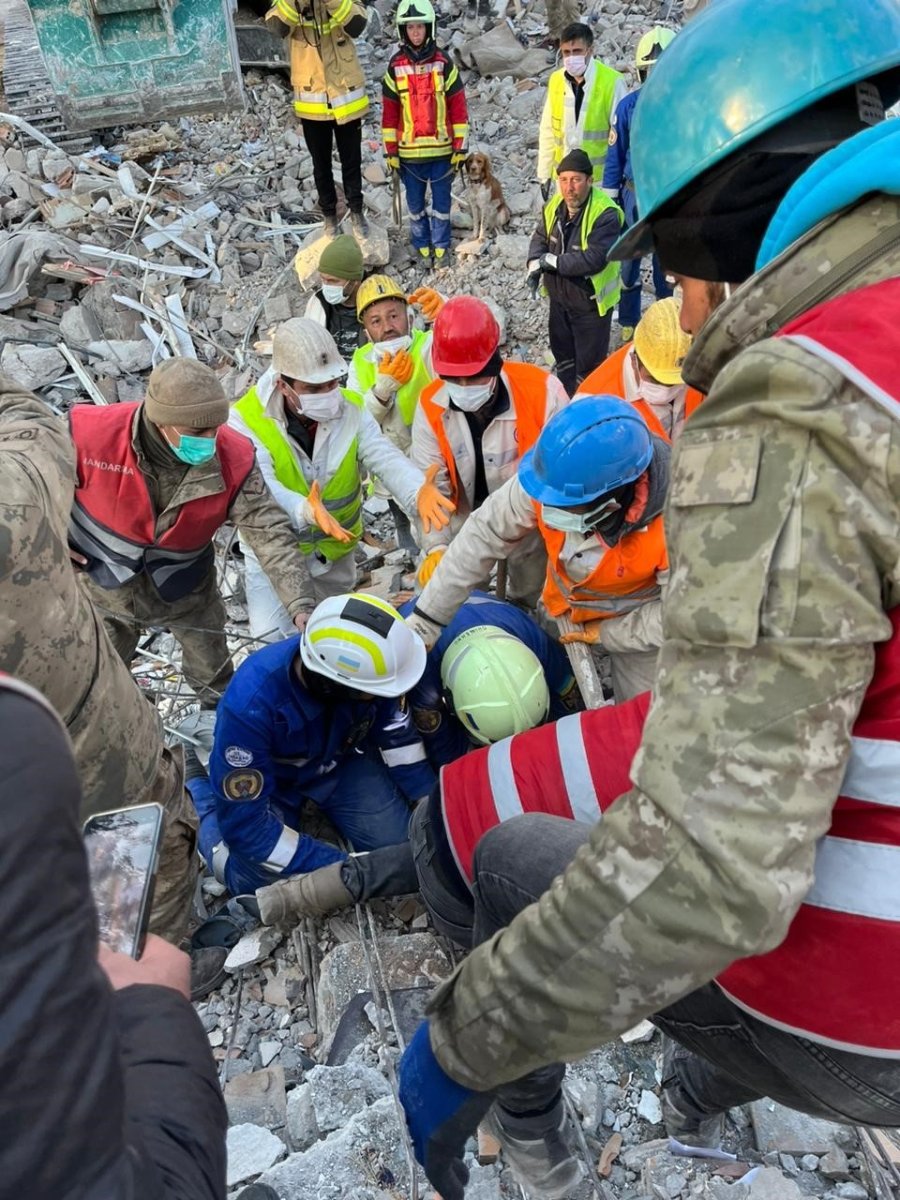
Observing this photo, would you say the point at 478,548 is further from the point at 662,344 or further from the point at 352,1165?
the point at 352,1165

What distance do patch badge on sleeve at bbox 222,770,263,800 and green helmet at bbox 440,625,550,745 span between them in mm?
870

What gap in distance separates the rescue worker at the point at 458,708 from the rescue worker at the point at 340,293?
3.55m

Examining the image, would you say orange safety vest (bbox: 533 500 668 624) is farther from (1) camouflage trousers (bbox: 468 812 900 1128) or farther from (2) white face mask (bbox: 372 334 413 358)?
(2) white face mask (bbox: 372 334 413 358)

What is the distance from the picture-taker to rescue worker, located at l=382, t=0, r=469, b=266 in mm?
8648

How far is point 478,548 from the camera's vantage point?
12.9 feet

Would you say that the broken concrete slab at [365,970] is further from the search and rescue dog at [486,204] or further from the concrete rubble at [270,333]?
the search and rescue dog at [486,204]

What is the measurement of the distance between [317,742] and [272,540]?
45.1 inches

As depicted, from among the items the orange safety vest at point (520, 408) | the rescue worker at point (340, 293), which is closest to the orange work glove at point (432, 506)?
the orange safety vest at point (520, 408)

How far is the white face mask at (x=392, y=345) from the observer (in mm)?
5758

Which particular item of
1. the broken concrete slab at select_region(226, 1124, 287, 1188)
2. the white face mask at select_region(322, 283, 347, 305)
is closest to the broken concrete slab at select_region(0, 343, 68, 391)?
the white face mask at select_region(322, 283, 347, 305)

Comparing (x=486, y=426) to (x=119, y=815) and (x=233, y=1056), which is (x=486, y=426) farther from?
(x=119, y=815)

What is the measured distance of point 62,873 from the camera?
3.47 ft

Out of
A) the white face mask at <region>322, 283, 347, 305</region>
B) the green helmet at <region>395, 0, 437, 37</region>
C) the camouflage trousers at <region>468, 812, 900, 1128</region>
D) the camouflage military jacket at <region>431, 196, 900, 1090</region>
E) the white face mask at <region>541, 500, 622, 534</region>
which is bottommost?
the white face mask at <region>322, 283, 347, 305</region>

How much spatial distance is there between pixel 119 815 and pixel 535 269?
6.01 meters
